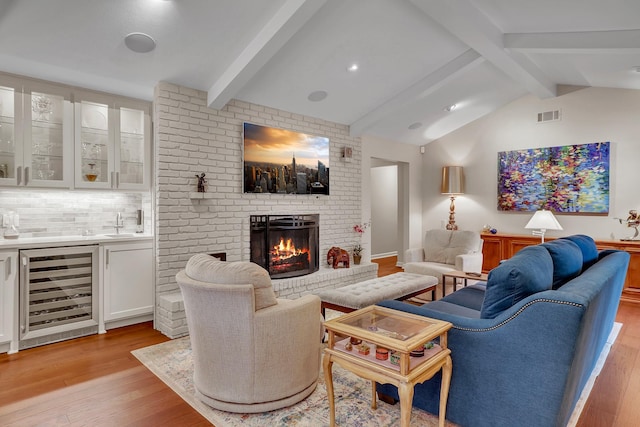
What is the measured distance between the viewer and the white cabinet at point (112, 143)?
12.2 feet

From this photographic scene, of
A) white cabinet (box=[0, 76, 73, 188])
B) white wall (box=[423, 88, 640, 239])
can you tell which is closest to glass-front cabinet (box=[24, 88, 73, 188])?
white cabinet (box=[0, 76, 73, 188])

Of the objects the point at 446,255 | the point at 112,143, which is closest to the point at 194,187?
the point at 112,143

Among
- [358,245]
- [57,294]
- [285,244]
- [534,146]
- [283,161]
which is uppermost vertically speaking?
[534,146]

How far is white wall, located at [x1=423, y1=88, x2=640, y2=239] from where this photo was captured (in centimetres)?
524

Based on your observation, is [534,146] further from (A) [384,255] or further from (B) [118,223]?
(B) [118,223]

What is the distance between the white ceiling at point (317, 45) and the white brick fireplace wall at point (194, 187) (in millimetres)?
193

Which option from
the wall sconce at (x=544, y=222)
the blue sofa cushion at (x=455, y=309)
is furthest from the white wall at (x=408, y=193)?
the blue sofa cushion at (x=455, y=309)

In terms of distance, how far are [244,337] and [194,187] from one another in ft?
7.57

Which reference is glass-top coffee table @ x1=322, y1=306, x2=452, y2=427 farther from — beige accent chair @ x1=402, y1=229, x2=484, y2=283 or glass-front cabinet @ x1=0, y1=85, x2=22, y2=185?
glass-front cabinet @ x1=0, y1=85, x2=22, y2=185

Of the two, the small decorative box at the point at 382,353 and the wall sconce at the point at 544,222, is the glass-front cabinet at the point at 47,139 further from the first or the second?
the wall sconce at the point at 544,222

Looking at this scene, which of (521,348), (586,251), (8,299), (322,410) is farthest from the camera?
(8,299)

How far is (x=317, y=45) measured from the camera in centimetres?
369

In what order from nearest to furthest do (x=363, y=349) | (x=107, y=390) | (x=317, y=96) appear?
(x=363, y=349) < (x=107, y=390) < (x=317, y=96)

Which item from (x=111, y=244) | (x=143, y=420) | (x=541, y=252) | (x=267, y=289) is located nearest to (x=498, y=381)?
(x=541, y=252)
